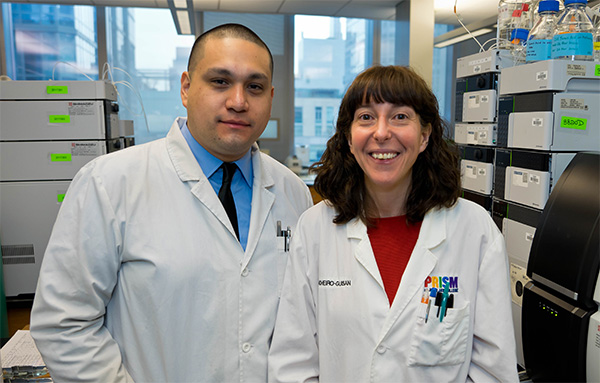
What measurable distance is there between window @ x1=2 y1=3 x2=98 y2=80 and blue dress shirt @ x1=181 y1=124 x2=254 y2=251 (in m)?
4.23

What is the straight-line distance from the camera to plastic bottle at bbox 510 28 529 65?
6.50ft

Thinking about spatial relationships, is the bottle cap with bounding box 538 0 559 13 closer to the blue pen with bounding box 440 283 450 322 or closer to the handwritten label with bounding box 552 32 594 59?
the handwritten label with bounding box 552 32 594 59

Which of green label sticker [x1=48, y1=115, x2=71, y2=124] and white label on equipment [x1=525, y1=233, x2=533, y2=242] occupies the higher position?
green label sticker [x1=48, y1=115, x2=71, y2=124]

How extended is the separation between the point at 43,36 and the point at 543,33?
15.8ft

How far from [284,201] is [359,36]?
462cm

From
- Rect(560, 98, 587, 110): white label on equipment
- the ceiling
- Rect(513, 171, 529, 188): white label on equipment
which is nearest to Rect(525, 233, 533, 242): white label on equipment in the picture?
Rect(513, 171, 529, 188): white label on equipment

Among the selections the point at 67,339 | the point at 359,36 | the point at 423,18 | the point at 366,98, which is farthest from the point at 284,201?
the point at 359,36

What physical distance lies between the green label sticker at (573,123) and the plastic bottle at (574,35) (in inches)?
8.2

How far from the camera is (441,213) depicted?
3.55 ft

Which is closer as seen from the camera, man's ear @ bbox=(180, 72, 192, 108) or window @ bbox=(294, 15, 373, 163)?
man's ear @ bbox=(180, 72, 192, 108)

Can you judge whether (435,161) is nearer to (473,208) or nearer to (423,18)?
(473,208)

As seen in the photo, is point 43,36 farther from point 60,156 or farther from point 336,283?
point 336,283

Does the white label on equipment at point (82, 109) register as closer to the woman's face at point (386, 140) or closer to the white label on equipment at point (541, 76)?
the woman's face at point (386, 140)

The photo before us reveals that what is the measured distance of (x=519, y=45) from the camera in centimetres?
199
